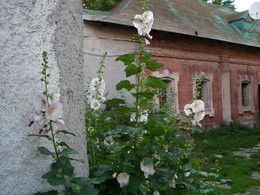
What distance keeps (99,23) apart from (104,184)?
7944 millimetres

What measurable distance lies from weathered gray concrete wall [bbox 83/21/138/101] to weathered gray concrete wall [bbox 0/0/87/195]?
284 inches

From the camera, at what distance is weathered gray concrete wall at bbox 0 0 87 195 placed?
139cm

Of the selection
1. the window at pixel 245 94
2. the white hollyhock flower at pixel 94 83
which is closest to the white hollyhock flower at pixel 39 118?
the white hollyhock flower at pixel 94 83

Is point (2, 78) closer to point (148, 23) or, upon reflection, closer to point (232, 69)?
point (148, 23)

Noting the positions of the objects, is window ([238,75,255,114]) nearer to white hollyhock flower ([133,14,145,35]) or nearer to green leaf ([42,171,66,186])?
white hollyhock flower ([133,14,145,35])

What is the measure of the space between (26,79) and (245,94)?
15.5 m

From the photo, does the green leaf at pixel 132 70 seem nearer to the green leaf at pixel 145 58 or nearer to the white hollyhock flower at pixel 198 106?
the green leaf at pixel 145 58

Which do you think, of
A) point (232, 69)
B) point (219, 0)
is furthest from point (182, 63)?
point (219, 0)

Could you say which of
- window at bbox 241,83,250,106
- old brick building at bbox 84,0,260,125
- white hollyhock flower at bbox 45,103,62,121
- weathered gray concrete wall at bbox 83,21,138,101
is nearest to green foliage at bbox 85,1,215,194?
white hollyhock flower at bbox 45,103,62,121

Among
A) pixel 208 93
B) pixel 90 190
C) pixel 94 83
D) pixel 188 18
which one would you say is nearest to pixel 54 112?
pixel 90 190

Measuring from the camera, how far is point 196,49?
1202 cm

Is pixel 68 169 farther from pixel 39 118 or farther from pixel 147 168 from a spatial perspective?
Answer: pixel 147 168

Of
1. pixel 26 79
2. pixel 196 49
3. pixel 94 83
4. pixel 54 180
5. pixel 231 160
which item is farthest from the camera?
pixel 196 49

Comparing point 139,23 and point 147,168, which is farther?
point 139,23
